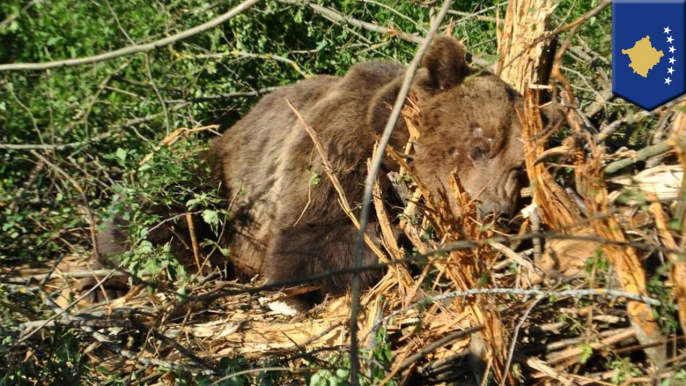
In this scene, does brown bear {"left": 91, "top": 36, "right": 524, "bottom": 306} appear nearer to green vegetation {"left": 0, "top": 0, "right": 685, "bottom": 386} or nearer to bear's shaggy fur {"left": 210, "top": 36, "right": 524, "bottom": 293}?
bear's shaggy fur {"left": 210, "top": 36, "right": 524, "bottom": 293}

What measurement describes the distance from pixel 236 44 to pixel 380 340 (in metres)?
4.45

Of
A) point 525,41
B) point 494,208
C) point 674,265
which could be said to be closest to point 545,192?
point 494,208

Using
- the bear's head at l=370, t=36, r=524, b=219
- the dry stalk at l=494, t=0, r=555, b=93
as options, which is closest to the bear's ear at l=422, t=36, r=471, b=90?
the bear's head at l=370, t=36, r=524, b=219

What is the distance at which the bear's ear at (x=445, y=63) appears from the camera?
5207 millimetres

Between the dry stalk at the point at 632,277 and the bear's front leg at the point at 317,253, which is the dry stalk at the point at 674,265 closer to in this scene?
the dry stalk at the point at 632,277

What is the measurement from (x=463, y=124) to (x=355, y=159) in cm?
77

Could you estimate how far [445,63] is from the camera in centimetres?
529

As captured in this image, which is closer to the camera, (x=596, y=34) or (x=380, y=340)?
(x=380, y=340)

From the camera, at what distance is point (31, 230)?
6332mm

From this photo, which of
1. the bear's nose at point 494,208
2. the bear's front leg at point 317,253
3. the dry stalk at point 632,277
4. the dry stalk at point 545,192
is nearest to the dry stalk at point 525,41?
the dry stalk at point 545,192

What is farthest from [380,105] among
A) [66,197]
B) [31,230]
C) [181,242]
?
[31,230]

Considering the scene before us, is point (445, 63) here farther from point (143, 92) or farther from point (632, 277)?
point (143, 92)

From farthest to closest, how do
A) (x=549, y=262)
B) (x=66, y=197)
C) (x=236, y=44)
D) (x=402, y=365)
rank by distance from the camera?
1. (x=236, y=44)
2. (x=66, y=197)
3. (x=549, y=262)
4. (x=402, y=365)

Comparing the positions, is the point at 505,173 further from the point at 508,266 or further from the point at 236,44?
the point at 236,44
